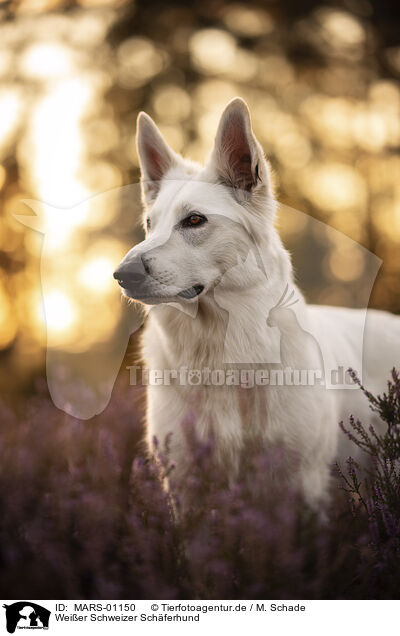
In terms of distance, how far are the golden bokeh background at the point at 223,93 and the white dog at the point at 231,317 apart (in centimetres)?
71

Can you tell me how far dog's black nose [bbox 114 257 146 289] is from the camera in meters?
2.04

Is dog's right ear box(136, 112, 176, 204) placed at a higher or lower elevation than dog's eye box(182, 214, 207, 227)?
higher

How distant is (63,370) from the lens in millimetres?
2980

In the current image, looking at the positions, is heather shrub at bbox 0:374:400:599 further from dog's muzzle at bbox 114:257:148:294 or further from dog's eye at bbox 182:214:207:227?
dog's eye at bbox 182:214:207:227

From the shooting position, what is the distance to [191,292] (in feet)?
7.54

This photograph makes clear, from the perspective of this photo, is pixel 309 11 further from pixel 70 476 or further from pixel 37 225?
pixel 70 476

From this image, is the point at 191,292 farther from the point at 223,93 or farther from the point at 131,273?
the point at 223,93

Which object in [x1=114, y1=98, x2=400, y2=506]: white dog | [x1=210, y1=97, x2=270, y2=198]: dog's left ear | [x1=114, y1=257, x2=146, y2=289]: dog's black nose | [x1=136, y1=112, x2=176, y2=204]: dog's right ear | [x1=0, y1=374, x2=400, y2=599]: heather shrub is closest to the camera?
[x1=0, y1=374, x2=400, y2=599]: heather shrub

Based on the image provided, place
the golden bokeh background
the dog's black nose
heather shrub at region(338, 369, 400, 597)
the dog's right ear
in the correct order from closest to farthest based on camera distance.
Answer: heather shrub at region(338, 369, 400, 597) → the dog's black nose → the dog's right ear → the golden bokeh background

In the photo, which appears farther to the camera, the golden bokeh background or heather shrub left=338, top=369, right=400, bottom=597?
the golden bokeh background
